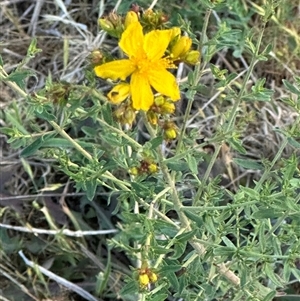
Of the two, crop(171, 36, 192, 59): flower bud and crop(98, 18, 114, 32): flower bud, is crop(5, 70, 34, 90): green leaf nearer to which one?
crop(98, 18, 114, 32): flower bud

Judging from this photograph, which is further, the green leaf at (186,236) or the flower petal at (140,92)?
the green leaf at (186,236)

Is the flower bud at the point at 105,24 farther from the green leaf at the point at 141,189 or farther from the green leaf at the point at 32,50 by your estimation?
the green leaf at the point at 141,189

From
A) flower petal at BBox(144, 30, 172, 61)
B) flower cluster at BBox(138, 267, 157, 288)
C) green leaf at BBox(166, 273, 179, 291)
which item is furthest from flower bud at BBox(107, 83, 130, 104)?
green leaf at BBox(166, 273, 179, 291)

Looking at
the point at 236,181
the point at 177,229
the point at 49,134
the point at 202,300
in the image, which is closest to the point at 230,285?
the point at 202,300

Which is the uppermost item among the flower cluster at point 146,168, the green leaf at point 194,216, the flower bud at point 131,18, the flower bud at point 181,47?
the flower bud at point 131,18

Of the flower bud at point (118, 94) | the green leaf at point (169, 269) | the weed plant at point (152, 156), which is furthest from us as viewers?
the green leaf at point (169, 269)

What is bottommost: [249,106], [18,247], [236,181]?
[18,247]

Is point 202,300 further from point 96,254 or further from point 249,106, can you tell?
point 249,106

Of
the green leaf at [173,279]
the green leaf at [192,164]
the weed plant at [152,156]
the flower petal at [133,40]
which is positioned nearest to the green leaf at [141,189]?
the weed plant at [152,156]
